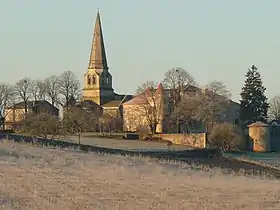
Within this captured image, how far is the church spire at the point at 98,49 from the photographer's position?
142 m

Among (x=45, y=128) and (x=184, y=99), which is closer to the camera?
(x=45, y=128)

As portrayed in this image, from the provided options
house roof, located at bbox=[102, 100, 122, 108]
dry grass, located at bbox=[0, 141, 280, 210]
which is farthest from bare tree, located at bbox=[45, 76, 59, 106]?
dry grass, located at bbox=[0, 141, 280, 210]

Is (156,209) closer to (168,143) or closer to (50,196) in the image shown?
(50,196)

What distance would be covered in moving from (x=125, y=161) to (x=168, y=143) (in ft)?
140

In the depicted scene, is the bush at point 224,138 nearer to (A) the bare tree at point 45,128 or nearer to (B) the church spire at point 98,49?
(A) the bare tree at point 45,128

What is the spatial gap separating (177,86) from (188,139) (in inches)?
603

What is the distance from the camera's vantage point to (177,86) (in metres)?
96.1

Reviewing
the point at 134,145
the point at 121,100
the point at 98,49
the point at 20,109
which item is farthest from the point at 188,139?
the point at 98,49

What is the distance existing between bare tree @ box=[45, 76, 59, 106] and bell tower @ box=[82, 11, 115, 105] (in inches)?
1078

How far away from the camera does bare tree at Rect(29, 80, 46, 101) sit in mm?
110688

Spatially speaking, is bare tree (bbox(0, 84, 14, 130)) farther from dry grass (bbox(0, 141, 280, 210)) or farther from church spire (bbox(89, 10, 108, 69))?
dry grass (bbox(0, 141, 280, 210))

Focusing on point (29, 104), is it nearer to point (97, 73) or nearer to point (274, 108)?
point (97, 73)

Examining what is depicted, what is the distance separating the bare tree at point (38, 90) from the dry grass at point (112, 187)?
73.8 metres

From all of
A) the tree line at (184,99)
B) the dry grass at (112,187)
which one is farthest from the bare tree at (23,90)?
the dry grass at (112,187)
